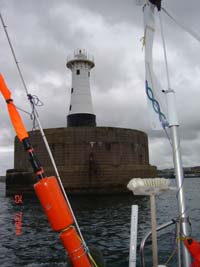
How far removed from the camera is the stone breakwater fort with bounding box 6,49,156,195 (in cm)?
3381

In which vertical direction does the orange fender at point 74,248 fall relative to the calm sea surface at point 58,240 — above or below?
above

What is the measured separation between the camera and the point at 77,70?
42.4 m

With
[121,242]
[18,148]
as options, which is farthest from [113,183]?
[121,242]

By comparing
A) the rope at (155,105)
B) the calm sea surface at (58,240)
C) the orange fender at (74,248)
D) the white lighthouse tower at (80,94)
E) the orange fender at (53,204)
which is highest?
the white lighthouse tower at (80,94)

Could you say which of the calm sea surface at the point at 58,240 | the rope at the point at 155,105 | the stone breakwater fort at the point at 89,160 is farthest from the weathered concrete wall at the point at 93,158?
the rope at the point at 155,105

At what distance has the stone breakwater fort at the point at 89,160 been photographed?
33.8 m

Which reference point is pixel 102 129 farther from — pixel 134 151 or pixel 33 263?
pixel 33 263

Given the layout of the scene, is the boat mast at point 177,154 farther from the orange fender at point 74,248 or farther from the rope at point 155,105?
the orange fender at point 74,248

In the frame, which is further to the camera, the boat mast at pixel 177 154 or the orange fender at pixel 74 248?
the boat mast at pixel 177 154

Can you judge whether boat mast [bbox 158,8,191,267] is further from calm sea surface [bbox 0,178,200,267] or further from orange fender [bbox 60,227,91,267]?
calm sea surface [bbox 0,178,200,267]

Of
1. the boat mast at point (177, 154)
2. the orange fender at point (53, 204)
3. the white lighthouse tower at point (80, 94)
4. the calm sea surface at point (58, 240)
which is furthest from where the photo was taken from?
the white lighthouse tower at point (80, 94)

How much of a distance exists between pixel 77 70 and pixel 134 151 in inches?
571

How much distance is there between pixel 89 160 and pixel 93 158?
566 millimetres

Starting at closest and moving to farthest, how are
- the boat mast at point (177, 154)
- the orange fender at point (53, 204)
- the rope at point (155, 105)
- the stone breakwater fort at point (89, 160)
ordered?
the orange fender at point (53, 204)
the boat mast at point (177, 154)
the rope at point (155, 105)
the stone breakwater fort at point (89, 160)
